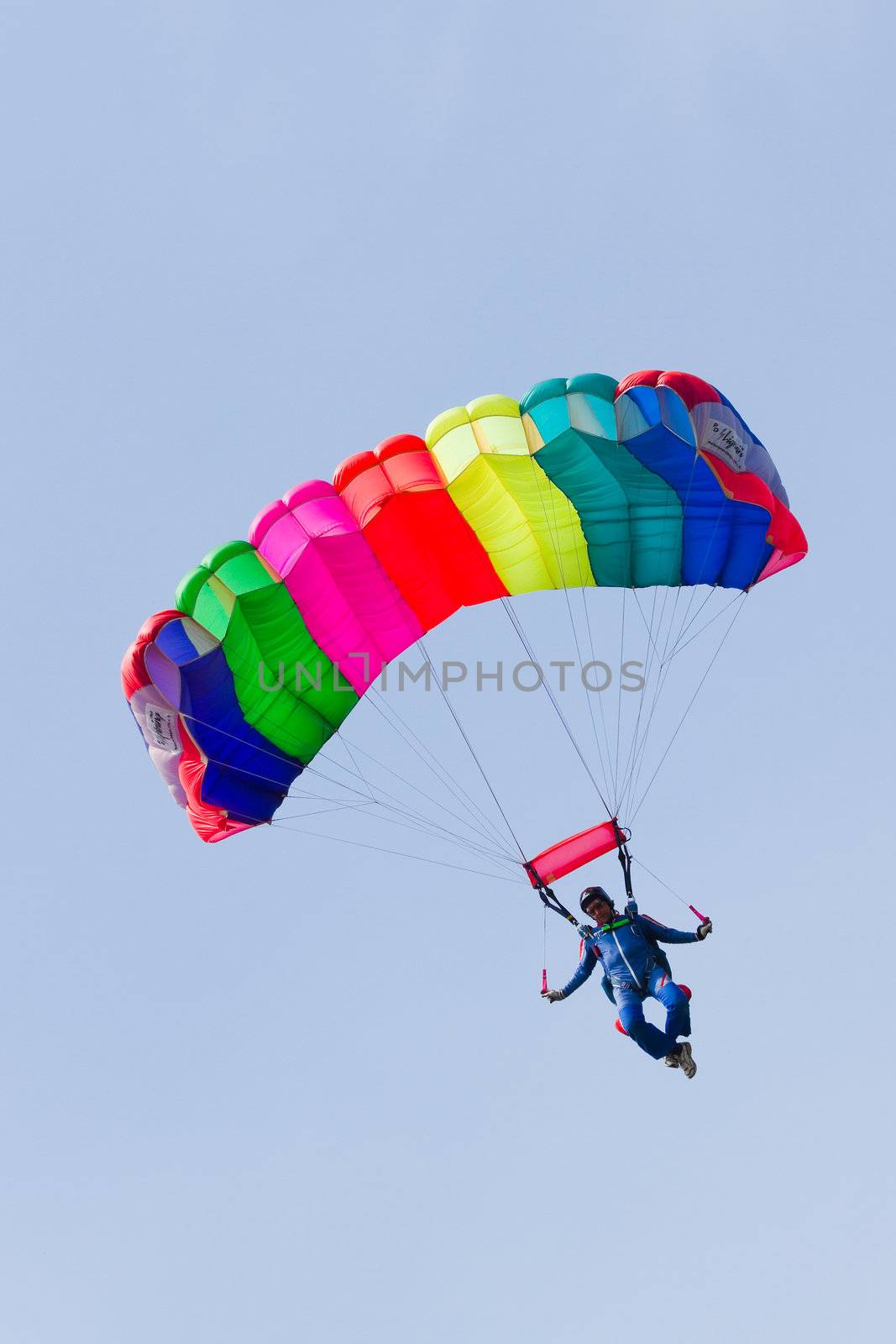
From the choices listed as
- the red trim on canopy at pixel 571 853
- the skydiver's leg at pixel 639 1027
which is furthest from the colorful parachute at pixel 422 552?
the skydiver's leg at pixel 639 1027

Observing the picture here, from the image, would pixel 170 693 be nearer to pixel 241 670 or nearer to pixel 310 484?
pixel 241 670

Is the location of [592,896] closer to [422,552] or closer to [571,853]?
[571,853]

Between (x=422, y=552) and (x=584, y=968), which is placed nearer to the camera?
(x=584, y=968)

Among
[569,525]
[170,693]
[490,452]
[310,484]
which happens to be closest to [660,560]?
[569,525]

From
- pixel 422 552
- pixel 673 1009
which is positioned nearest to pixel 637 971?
pixel 673 1009

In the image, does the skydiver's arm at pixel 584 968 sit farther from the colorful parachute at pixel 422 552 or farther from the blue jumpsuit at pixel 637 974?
the colorful parachute at pixel 422 552

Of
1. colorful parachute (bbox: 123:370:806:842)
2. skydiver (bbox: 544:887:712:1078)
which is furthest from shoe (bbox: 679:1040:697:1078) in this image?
colorful parachute (bbox: 123:370:806:842)

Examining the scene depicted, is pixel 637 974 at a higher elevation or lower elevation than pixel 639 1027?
higher

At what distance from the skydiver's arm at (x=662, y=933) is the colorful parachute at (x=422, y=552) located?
3224 mm

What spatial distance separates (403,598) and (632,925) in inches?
145

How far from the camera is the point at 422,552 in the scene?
1636 cm

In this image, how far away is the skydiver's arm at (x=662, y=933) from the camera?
14.8m

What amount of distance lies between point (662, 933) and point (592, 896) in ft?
2.32

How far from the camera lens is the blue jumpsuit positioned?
568 inches
